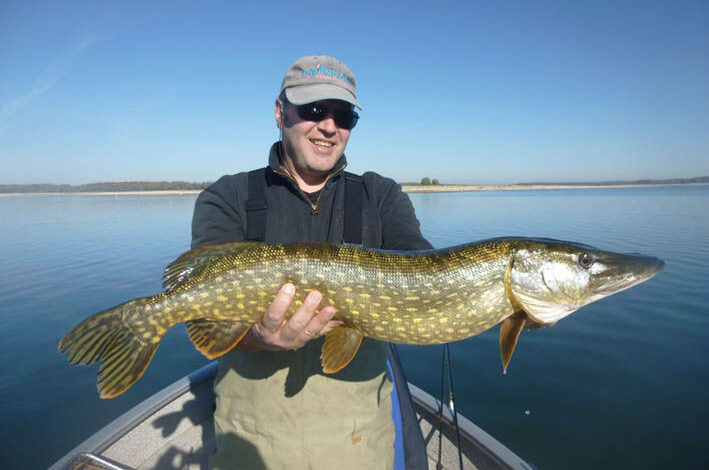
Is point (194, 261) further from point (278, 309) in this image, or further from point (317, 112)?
point (317, 112)

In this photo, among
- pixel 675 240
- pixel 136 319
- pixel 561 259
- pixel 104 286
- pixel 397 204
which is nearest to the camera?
pixel 136 319

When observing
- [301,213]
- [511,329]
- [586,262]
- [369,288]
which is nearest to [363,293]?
[369,288]

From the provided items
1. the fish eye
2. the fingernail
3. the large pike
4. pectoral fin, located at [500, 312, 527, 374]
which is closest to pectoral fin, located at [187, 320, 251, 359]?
the large pike

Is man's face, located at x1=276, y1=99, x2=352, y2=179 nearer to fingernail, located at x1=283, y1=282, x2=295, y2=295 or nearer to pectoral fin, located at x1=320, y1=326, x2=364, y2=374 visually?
fingernail, located at x1=283, y1=282, x2=295, y2=295

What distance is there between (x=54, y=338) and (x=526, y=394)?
362 inches

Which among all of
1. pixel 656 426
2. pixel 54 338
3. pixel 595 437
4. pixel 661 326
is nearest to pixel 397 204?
pixel 595 437

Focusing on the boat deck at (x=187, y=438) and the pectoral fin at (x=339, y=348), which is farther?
the boat deck at (x=187, y=438)

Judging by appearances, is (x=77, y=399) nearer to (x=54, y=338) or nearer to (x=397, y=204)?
(x=54, y=338)

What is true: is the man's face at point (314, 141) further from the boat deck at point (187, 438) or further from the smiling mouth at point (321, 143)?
the boat deck at point (187, 438)

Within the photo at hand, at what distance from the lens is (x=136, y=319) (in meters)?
2.00

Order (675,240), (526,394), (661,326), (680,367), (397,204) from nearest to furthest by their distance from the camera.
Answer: (397,204), (526,394), (680,367), (661,326), (675,240)

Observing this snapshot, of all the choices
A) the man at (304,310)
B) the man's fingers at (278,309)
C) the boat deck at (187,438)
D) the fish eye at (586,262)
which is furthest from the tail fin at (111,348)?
the fish eye at (586,262)

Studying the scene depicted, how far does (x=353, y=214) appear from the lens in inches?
94.9

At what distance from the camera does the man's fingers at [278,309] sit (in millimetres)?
1929
